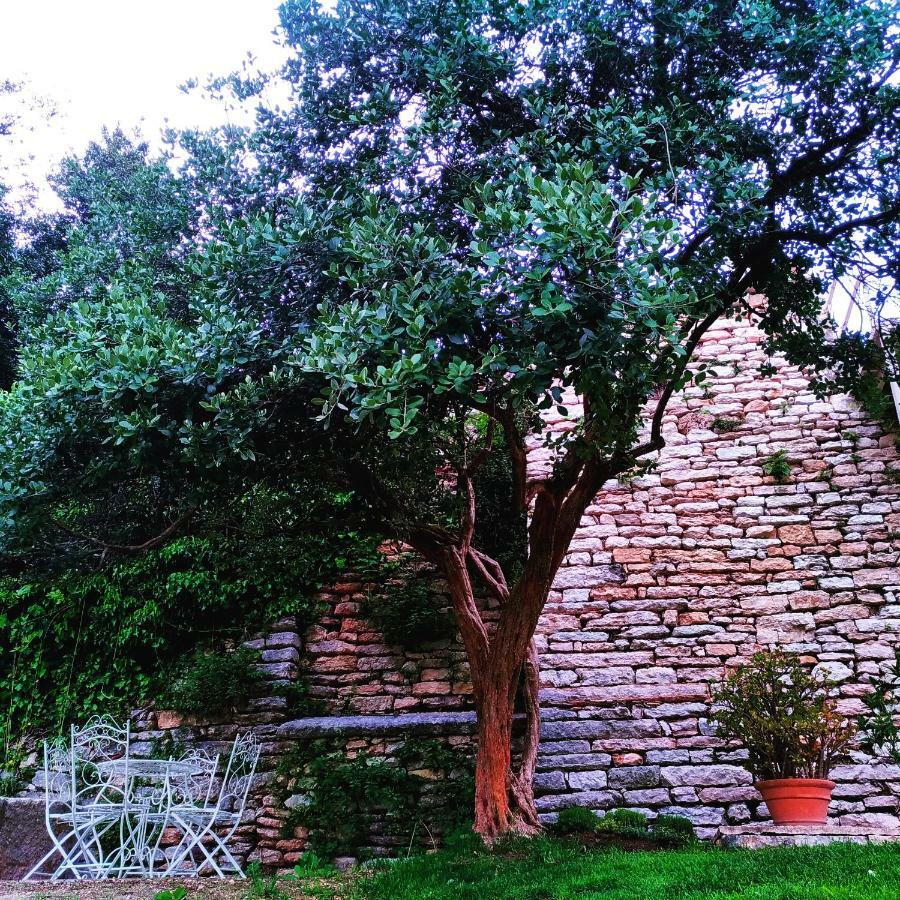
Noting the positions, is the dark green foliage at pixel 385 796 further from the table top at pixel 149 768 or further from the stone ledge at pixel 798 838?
the stone ledge at pixel 798 838

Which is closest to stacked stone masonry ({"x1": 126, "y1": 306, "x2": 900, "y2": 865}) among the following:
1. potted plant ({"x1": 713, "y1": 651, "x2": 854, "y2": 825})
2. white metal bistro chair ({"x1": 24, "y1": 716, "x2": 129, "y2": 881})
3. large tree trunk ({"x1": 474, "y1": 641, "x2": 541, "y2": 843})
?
white metal bistro chair ({"x1": 24, "y1": 716, "x2": 129, "y2": 881})

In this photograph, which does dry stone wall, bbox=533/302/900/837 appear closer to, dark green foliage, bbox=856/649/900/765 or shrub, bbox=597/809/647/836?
dark green foliage, bbox=856/649/900/765

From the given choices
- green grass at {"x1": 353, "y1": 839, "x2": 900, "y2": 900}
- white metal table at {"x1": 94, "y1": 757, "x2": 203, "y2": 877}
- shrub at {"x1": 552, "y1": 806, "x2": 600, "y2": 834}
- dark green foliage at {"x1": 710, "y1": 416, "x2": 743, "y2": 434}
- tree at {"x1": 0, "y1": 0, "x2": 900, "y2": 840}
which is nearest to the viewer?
green grass at {"x1": 353, "y1": 839, "x2": 900, "y2": 900}

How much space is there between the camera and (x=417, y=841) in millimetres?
5910

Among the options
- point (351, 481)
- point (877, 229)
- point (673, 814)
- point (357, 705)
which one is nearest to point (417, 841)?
point (357, 705)

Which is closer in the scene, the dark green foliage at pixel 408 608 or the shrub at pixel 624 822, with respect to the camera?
the shrub at pixel 624 822

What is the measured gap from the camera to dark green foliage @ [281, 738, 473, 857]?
5980 mm

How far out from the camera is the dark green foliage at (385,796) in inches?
235

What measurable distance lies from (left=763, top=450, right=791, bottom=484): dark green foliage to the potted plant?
2.01m

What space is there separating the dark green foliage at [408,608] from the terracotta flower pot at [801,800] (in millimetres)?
2881

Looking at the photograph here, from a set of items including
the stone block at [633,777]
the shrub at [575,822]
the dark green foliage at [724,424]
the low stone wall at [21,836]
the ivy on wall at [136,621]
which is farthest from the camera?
the dark green foliage at [724,424]

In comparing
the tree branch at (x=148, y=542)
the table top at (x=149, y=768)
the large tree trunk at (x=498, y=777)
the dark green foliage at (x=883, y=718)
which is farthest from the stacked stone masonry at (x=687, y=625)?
the tree branch at (x=148, y=542)

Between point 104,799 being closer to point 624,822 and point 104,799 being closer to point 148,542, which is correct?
point 148,542

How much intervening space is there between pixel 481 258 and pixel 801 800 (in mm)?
4046
